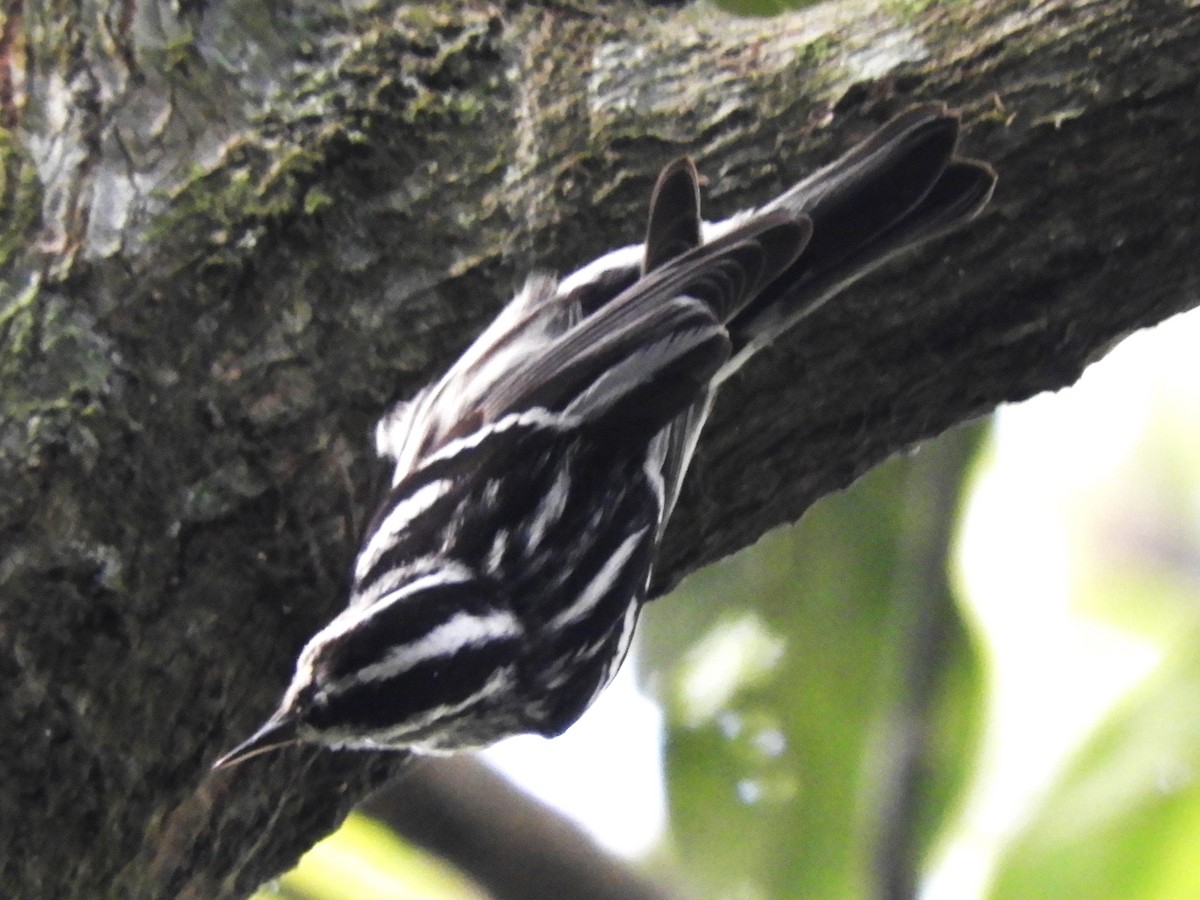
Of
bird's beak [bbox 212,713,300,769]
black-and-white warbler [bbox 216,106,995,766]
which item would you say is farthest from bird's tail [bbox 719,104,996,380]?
bird's beak [bbox 212,713,300,769]

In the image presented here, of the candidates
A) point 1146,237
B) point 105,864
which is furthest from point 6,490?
point 1146,237

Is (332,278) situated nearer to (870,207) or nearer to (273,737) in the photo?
(273,737)

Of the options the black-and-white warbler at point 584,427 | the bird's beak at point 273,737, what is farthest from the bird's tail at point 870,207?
the bird's beak at point 273,737

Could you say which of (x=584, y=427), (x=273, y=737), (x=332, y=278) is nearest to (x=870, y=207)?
(x=584, y=427)

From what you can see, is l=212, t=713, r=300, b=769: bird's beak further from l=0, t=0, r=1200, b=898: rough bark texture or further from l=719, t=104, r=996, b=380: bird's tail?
l=719, t=104, r=996, b=380: bird's tail

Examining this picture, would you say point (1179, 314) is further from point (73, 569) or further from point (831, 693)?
point (73, 569)

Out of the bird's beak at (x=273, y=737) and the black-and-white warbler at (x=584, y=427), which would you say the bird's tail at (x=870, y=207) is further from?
the bird's beak at (x=273, y=737)
